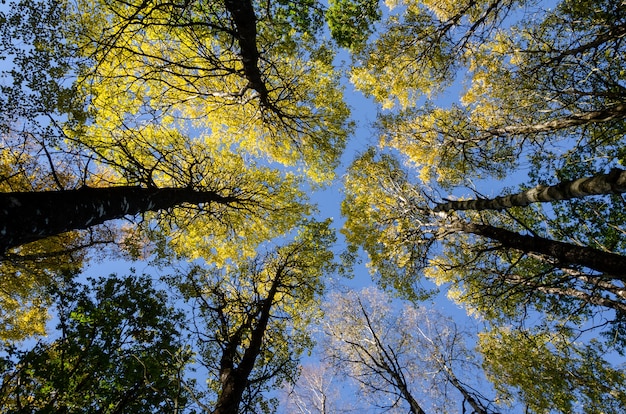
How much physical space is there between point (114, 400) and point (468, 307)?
12408mm

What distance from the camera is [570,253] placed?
4.90m

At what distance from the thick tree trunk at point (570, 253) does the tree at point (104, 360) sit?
20.2 ft

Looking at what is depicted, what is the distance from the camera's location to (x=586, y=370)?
31.5 ft

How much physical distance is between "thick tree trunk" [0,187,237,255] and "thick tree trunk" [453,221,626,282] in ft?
21.7

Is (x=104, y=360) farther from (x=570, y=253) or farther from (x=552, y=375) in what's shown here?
(x=552, y=375)

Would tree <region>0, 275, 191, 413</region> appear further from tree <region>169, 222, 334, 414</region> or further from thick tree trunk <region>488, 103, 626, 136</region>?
thick tree trunk <region>488, 103, 626, 136</region>

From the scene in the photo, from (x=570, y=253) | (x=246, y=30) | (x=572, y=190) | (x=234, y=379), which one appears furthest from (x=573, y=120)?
(x=234, y=379)

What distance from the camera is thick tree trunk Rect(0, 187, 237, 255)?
3.14 meters

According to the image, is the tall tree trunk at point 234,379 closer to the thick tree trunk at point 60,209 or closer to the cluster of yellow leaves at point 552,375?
the thick tree trunk at point 60,209

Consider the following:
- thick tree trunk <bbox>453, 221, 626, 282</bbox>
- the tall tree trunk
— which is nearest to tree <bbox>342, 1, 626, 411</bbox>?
thick tree trunk <bbox>453, 221, 626, 282</bbox>

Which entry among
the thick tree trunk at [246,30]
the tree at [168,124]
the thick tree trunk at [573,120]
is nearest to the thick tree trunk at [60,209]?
the tree at [168,124]

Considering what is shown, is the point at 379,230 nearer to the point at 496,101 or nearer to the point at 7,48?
the point at 496,101

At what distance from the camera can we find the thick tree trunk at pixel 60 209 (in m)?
3.14

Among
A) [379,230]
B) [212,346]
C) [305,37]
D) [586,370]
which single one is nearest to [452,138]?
[379,230]
